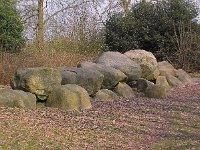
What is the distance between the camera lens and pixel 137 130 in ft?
24.1

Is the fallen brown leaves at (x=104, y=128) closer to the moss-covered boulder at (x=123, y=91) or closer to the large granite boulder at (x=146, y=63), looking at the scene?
the moss-covered boulder at (x=123, y=91)

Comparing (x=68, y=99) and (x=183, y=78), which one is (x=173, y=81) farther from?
(x=68, y=99)

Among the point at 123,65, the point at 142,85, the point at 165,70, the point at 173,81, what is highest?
the point at 123,65

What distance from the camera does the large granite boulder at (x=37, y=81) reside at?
30.7ft

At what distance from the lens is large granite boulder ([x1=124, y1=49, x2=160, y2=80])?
14180 mm

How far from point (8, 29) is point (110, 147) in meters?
11.1

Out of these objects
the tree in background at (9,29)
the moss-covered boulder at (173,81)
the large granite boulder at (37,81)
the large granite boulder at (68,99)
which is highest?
the tree in background at (9,29)

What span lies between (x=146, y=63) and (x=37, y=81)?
5.66 metres

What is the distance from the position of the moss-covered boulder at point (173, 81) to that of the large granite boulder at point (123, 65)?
162 cm

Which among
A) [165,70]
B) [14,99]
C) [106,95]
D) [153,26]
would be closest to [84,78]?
A: [106,95]

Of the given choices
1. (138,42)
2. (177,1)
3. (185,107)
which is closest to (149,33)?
(138,42)

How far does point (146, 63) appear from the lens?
47.0ft

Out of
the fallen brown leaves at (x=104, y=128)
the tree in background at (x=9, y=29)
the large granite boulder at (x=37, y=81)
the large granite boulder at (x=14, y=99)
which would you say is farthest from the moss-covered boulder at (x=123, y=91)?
the tree in background at (x=9, y=29)

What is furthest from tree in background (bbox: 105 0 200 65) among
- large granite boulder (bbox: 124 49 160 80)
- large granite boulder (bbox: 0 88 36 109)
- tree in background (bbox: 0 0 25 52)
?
large granite boulder (bbox: 0 88 36 109)
